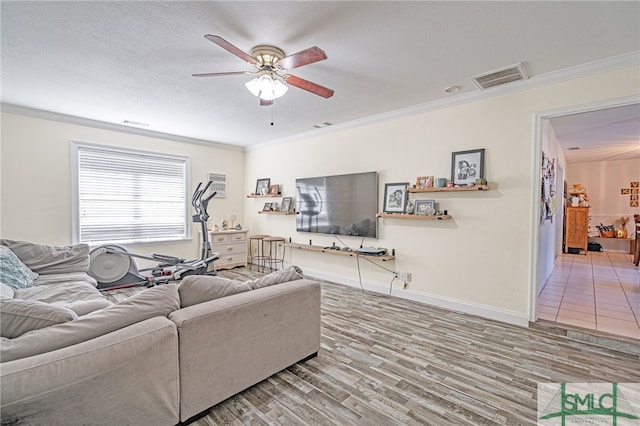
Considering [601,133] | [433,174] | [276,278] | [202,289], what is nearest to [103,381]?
[202,289]

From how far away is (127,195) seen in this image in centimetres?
508

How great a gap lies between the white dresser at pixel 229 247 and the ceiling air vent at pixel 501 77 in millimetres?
4791

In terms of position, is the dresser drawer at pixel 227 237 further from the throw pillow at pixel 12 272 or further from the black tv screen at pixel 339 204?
the throw pillow at pixel 12 272

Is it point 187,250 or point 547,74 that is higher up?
point 547,74

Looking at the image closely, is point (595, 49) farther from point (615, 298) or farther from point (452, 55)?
point (615, 298)

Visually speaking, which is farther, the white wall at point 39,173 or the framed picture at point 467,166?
the white wall at point 39,173

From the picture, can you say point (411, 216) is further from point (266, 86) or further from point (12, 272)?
point (12, 272)

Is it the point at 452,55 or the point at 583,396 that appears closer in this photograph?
the point at 583,396

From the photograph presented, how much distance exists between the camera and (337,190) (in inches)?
187

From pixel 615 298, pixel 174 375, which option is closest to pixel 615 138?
pixel 615 298

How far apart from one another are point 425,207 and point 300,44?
95.3 inches

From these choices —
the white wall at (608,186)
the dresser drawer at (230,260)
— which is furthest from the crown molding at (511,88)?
the white wall at (608,186)

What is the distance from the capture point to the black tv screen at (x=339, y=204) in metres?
4.36

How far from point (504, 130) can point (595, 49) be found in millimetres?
949
